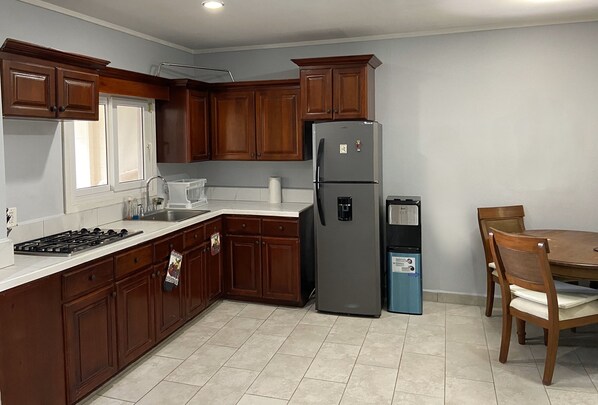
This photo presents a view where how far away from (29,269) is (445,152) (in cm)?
355

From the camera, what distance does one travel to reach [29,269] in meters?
2.69

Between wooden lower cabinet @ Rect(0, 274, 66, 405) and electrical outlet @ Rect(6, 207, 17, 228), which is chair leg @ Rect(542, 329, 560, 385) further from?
electrical outlet @ Rect(6, 207, 17, 228)

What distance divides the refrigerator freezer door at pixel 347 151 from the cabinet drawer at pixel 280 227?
0.49m

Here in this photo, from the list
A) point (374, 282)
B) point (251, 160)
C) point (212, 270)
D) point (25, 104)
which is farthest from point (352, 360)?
point (25, 104)

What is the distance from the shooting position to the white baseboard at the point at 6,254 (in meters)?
2.73

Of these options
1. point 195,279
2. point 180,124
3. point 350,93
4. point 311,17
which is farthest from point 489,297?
point 180,124

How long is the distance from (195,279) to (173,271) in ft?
1.42

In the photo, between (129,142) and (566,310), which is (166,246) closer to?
(129,142)

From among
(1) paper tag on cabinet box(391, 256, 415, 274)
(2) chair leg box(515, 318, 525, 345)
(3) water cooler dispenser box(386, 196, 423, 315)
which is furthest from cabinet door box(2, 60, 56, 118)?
(2) chair leg box(515, 318, 525, 345)

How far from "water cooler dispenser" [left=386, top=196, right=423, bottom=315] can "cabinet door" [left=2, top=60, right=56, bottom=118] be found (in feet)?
9.09

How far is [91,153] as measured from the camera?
4.12 meters

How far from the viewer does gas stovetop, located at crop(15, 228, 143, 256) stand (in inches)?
119

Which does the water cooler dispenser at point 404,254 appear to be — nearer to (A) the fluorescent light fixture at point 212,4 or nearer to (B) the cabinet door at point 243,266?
(B) the cabinet door at point 243,266

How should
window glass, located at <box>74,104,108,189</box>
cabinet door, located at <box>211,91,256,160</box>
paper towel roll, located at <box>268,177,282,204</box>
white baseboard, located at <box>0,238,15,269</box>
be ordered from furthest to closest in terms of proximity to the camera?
paper towel roll, located at <box>268,177,282,204</box> < cabinet door, located at <box>211,91,256,160</box> < window glass, located at <box>74,104,108,189</box> < white baseboard, located at <box>0,238,15,269</box>
